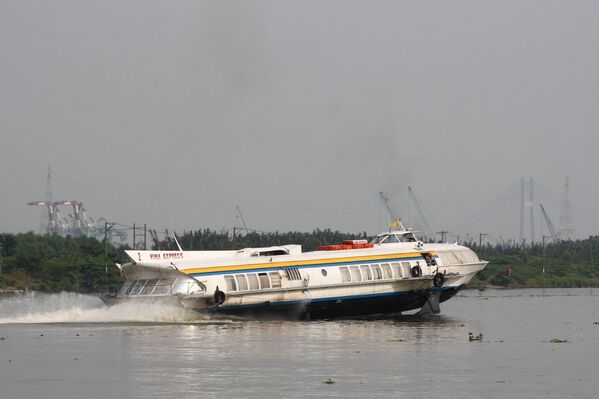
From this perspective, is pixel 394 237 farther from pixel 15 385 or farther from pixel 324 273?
pixel 15 385

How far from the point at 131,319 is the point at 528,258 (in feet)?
434

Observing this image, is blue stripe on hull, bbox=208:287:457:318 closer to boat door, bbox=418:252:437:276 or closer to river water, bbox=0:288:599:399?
boat door, bbox=418:252:437:276

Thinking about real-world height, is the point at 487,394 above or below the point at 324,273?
below

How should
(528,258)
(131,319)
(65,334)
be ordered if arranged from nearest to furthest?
(65,334)
(131,319)
(528,258)

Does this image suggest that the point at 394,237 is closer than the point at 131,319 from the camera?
No

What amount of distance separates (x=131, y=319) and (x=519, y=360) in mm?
22507

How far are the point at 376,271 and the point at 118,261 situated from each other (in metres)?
83.0

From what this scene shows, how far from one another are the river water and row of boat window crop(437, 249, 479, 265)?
176 inches

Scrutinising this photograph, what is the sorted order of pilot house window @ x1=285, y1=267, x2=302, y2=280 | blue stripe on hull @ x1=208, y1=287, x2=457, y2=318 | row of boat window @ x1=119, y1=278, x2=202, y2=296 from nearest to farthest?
1. row of boat window @ x1=119, y1=278, x2=202, y2=296
2. blue stripe on hull @ x1=208, y1=287, x2=457, y2=318
3. pilot house window @ x1=285, y1=267, x2=302, y2=280

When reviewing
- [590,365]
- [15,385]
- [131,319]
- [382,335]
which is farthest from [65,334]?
[590,365]

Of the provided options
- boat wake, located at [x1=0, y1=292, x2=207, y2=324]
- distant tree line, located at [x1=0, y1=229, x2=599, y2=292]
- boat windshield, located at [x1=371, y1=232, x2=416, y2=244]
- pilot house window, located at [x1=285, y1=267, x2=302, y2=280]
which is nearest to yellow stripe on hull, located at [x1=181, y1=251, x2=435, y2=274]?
pilot house window, located at [x1=285, y1=267, x2=302, y2=280]

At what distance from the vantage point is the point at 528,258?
181000mm

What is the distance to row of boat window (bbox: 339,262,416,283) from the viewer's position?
199 ft

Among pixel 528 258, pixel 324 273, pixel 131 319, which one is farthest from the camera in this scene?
pixel 528 258
